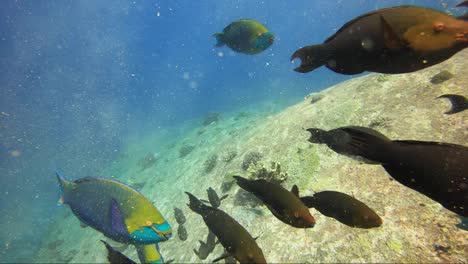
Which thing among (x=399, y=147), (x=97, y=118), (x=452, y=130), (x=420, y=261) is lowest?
(x=420, y=261)

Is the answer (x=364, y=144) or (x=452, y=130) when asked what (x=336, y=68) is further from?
(x=452, y=130)

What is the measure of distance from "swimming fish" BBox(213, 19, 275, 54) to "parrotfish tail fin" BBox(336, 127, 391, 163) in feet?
9.06

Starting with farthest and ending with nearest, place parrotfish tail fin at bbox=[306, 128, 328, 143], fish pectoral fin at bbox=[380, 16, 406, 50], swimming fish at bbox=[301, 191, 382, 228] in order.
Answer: parrotfish tail fin at bbox=[306, 128, 328, 143] → swimming fish at bbox=[301, 191, 382, 228] → fish pectoral fin at bbox=[380, 16, 406, 50]

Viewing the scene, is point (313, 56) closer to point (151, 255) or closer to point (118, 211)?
point (118, 211)

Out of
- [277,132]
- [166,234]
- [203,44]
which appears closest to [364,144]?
[166,234]

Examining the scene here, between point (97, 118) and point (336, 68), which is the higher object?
point (97, 118)

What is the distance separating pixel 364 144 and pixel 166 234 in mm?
1575

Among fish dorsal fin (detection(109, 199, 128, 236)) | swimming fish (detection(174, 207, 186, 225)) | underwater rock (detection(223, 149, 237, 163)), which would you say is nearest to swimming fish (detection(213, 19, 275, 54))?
fish dorsal fin (detection(109, 199, 128, 236))

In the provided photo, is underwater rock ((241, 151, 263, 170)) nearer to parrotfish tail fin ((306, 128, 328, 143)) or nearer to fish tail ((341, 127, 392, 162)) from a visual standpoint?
parrotfish tail fin ((306, 128, 328, 143))

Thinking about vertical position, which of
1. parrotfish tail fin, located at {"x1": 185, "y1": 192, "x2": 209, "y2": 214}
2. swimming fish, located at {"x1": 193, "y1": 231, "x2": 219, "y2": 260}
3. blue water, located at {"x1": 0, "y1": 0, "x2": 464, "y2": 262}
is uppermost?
blue water, located at {"x1": 0, "y1": 0, "x2": 464, "y2": 262}

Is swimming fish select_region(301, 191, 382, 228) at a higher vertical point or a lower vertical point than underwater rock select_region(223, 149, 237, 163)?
higher

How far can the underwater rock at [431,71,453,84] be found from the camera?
585cm

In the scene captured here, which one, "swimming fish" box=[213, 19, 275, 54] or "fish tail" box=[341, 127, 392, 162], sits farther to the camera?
"swimming fish" box=[213, 19, 275, 54]

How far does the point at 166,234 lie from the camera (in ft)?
6.13
